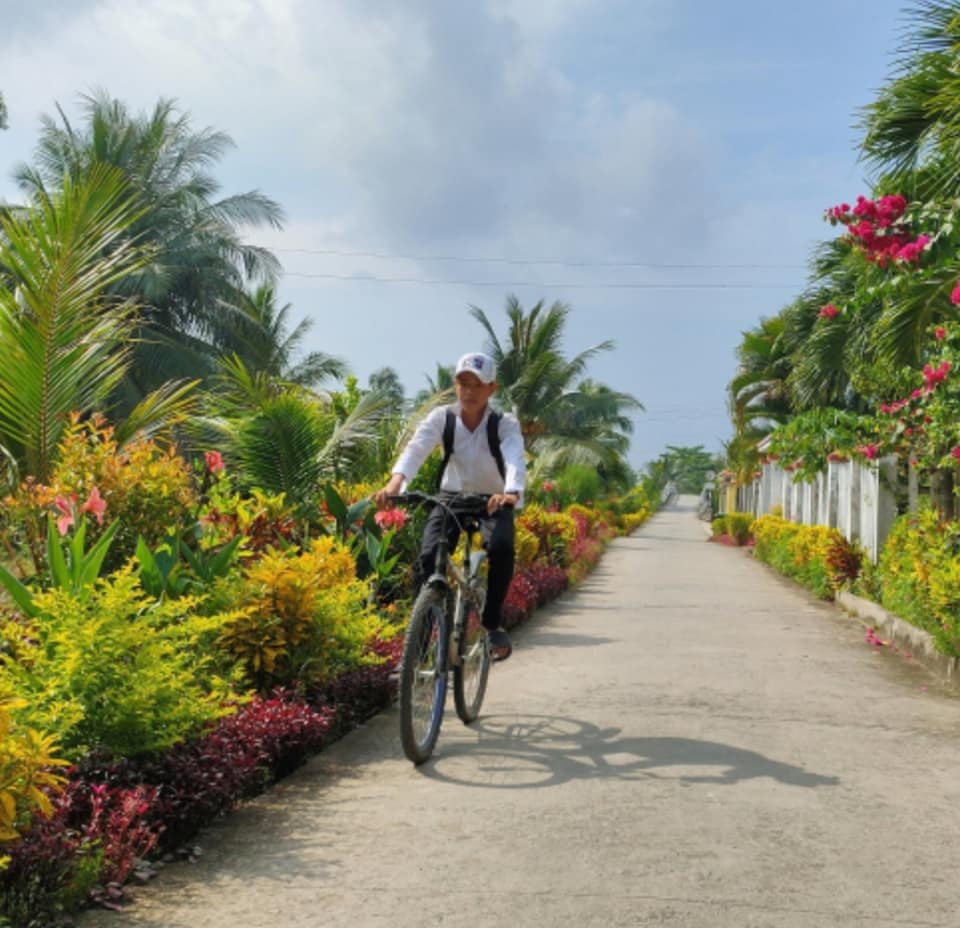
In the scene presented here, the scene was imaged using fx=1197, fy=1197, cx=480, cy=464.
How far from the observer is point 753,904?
3705 mm

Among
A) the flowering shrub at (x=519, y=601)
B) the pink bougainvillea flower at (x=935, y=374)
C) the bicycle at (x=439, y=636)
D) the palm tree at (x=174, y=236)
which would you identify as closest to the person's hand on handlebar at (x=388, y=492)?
the bicycle at (x=439, y=636)

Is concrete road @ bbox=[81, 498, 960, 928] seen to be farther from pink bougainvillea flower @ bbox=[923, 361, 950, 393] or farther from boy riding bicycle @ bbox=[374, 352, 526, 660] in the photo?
pink bougainvillea flower @ bbox=[923, 361, 950, 393]

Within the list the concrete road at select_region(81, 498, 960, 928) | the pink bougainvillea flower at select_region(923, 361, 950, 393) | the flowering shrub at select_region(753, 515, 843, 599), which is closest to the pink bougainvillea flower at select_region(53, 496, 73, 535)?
the concrete road at select_region(81, 498, 960, 928)

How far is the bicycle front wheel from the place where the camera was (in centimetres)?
529

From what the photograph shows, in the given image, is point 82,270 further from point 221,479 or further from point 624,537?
point 624,537

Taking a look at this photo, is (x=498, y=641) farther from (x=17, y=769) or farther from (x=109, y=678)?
(x=17, y=769)

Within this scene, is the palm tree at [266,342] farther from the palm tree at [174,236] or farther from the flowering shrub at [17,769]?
the flowering shrub at [17,769]

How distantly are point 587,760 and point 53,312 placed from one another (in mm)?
3847

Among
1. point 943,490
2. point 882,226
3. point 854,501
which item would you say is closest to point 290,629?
point 882,226

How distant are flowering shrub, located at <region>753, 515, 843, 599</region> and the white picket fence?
0.30 m

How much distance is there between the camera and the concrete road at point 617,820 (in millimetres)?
3689

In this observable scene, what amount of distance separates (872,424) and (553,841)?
33.7 ft

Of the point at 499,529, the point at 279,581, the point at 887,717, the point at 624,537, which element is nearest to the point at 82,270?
the point at 279,581

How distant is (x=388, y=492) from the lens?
5.79m
